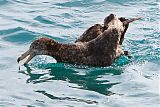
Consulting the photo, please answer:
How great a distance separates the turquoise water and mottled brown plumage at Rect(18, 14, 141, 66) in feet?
0.48

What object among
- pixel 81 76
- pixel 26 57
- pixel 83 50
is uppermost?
pixel 83 50

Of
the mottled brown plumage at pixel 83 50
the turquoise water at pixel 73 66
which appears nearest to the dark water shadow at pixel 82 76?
the turquoise water at pixel 73 66

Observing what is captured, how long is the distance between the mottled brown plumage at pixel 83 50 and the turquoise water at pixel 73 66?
148mm

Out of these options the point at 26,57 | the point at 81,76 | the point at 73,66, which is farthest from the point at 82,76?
the point at 26,57

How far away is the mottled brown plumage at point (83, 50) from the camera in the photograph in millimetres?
10352

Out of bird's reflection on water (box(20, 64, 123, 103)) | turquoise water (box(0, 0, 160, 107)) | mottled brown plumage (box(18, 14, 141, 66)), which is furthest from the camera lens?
mottled brown plumage (box(18, 14, 141, 66))

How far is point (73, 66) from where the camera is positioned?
10.5 m

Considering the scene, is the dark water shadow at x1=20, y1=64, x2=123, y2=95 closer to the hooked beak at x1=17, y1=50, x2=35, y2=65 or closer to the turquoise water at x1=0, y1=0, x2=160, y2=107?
the turquoise water at x1=0, y1=0, x2=160, y2=107

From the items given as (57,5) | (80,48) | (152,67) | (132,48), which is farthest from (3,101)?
(57,5)

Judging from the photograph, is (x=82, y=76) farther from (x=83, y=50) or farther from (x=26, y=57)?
(x=26, y=57)

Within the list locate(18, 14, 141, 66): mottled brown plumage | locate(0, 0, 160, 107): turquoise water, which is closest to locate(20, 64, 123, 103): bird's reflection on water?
locate(0, 0, 160, 107): turquoise water

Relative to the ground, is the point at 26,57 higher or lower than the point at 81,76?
higher

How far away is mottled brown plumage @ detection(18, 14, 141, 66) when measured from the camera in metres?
10.4

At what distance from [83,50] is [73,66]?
1.16ft
